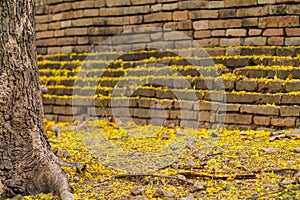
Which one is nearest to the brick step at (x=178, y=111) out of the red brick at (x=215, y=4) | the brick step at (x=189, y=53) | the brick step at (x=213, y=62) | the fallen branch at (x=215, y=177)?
the brick step at (x=213, y=62)

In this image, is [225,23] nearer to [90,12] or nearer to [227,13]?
[227,13]

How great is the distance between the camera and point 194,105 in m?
5.33

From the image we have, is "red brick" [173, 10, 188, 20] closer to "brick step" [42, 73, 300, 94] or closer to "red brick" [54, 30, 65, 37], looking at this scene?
"brick step" [42, 73, 300, 94]

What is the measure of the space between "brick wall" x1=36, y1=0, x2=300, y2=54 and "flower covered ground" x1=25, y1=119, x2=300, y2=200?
3.87 ft

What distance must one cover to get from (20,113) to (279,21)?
315 cm

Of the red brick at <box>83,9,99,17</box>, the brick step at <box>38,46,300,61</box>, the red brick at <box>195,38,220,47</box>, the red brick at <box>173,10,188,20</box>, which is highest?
the red brick at <box>83,9,99,17</box>

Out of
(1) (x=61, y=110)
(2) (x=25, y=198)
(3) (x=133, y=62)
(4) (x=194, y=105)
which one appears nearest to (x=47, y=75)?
(1) (x=61, y=110)

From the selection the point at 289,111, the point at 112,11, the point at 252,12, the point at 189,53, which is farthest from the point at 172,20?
the point at 289,111

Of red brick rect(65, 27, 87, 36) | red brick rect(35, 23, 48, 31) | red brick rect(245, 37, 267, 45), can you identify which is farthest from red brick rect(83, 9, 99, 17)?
red brick rect(245, 37, 267, 45)

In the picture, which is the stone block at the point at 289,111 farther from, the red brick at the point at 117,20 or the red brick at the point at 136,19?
the red brick at the point at 117,20

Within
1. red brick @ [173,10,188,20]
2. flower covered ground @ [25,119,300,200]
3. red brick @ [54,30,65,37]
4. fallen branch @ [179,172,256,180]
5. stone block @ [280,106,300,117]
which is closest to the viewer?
flower covered ground @ [25,119,300,200]

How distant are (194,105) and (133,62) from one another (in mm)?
1124

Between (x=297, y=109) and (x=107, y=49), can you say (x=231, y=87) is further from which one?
(x=107, y=49)

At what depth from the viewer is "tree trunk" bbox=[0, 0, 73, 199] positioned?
3375 mm
